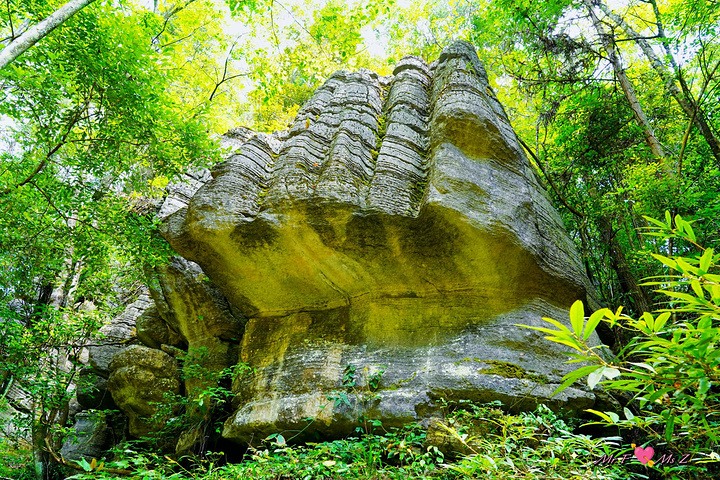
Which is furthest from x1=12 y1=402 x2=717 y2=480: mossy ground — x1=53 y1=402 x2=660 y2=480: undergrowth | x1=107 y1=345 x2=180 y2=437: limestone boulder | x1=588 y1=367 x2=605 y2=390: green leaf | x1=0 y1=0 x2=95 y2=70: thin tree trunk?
x1=0 y1=0 x2=95 y2=70: thin tree trunk

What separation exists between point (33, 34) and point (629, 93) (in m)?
8.48

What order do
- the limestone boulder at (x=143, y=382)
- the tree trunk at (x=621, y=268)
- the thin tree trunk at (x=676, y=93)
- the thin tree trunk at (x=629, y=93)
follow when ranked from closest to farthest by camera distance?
the thin tree trunk at (x=676, y=93)
the tree trunk at (x=621, y=268)
the thin tree trunk at (x=629, y=93)
the limestone boulder at (x=143, y=382)

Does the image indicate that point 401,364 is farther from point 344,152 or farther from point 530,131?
point 530,131

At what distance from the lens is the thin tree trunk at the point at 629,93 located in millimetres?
6648

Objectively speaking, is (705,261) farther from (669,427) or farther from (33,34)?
(33,34)

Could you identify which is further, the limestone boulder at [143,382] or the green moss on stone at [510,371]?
the limestone boulder at [143,382]

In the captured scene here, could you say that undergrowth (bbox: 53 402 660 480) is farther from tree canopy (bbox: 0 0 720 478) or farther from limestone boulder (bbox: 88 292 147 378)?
Result: limestone boulder (bbox: 88 292 147 378)

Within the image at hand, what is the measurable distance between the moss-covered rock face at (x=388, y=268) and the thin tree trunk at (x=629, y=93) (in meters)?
1.91

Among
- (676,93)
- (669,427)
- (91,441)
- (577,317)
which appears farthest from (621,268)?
(91,441)

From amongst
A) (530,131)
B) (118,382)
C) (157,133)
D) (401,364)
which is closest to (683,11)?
(530,131)

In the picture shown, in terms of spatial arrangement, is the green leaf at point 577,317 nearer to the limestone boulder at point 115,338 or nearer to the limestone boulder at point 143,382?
the limestone boulder at point 143,382

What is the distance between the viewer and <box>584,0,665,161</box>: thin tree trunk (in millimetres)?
6648

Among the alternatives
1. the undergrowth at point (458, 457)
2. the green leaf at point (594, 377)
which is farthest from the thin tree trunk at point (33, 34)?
the green leaf at point (594, 377)

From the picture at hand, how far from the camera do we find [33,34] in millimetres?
4676
